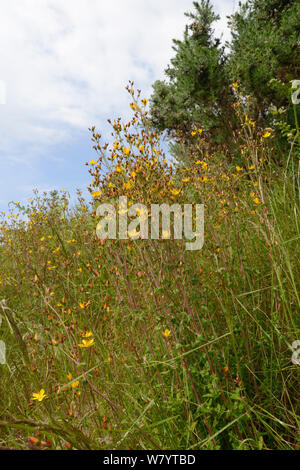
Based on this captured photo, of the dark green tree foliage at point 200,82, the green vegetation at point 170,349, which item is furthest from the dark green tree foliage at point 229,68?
the green vegetation at point 170,349

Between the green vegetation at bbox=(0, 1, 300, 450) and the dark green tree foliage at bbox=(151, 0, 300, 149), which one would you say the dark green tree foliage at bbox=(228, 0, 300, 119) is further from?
the green vegetation at bbox=(0, 1, 300, 450)

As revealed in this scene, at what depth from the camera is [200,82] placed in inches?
250

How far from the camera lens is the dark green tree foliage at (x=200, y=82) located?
6266mm

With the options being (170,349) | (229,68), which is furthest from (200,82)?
(170,349)

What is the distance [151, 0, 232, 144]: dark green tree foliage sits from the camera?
6.27 m

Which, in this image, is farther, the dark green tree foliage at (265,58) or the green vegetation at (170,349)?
the dark green tree foliage at (265,58)

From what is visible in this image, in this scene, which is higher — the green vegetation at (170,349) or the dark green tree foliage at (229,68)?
the dark green tree foliage at (229,68)

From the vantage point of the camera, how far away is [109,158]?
1.95m

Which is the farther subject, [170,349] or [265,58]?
[265,58]

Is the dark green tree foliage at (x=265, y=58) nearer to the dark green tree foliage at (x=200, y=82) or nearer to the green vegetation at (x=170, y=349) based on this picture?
the dark green tree foliage at (x=200, y=82)

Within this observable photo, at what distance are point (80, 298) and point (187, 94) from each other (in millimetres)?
5239

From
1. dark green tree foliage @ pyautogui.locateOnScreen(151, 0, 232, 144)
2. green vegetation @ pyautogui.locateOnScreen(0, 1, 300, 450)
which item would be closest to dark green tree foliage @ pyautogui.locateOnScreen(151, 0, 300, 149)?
dark green tree foliage @ pyautogui.locateOnScreen(151, 0, 232, 144)

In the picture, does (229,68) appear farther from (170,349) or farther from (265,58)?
(170,349)
